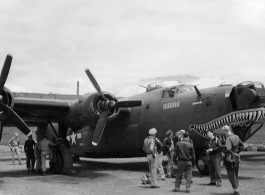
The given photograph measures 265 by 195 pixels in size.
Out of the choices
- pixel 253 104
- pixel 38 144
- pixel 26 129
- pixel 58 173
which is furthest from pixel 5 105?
pixel 253 104

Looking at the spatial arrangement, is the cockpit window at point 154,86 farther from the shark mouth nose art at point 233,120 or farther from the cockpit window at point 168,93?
the shark mouth nose art at point 233,120

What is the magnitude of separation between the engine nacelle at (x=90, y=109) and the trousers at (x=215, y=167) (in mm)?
4579

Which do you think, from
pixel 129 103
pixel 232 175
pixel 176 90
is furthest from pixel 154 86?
pixel 232 175

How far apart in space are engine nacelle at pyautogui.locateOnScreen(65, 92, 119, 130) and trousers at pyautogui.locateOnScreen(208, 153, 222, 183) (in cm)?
458

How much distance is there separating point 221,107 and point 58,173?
6.97 metres

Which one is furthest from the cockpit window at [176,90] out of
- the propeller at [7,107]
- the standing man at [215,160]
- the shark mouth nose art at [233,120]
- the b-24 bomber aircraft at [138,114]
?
the propeller at [7,107]

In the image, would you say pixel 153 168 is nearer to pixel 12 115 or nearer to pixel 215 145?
pixel 215 145

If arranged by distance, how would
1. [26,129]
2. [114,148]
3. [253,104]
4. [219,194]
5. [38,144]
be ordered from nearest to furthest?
1. [219,194]
2. [253,104]
3. [26,129]
4. [38,144]
5. [114,148]

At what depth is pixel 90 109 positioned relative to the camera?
12328 mm

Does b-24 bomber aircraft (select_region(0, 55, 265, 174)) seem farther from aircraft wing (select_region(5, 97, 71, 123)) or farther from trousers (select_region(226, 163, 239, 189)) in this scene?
trousers (select_region(226, 163, 239, 189))

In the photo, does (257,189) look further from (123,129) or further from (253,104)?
(123,129)

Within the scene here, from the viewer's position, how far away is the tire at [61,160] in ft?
42.7

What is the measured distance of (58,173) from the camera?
43.7 feet

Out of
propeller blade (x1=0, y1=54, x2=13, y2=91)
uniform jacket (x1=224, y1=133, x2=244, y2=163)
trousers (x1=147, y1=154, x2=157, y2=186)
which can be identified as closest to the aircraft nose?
uniform jacket (x1=224, y1=133, x2=244, y2=163)
